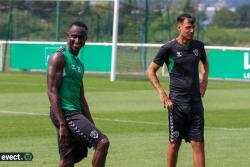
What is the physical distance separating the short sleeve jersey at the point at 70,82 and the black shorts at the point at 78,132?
0.10 metres

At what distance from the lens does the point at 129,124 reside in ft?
66.4

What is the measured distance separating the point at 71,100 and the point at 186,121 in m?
2.34

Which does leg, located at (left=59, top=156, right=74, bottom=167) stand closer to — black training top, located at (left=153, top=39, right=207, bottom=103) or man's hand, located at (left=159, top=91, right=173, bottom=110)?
man's hand, located at (left=159, top=91, right=173, bottom=110)

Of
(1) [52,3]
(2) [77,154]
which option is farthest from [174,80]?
(1) [52,3]

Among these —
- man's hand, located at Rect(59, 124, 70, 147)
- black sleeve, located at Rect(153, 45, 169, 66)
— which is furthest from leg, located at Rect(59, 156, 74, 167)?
black sleeve, located at Rect(153, 45, 169, 66)

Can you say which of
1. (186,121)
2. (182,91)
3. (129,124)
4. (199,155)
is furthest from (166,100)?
(129,124)

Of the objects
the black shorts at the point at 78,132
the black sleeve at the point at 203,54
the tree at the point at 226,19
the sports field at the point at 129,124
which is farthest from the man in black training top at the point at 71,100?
the tree at the point at 226,19

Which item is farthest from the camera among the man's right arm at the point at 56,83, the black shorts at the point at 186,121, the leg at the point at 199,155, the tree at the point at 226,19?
the tree at the point at 226,19

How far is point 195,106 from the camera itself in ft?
42.3

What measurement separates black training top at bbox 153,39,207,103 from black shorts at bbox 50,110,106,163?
2209 millimetres

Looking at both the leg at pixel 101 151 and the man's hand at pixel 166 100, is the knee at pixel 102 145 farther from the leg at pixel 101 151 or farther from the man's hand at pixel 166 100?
the man's hand at pixel 166 100

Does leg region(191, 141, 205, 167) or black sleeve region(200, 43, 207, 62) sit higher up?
black sleeve region(200, 43, 207, 62)

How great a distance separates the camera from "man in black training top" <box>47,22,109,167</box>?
429 inches

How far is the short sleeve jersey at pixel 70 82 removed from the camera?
36.0 feet
